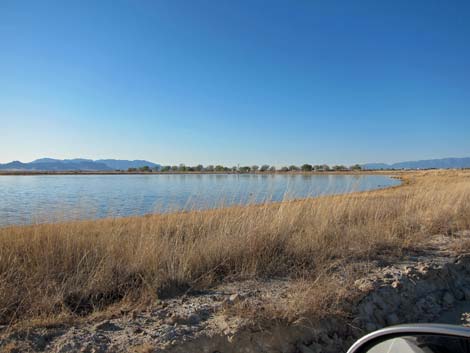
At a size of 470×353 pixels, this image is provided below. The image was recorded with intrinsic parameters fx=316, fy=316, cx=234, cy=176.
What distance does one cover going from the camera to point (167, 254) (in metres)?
4.59

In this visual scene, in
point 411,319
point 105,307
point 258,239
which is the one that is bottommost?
point 411,319

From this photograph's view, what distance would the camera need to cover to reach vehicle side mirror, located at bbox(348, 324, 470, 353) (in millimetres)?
1332

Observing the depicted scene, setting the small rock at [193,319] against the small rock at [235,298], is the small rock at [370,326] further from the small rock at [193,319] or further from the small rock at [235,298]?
the small rock at [193,319]

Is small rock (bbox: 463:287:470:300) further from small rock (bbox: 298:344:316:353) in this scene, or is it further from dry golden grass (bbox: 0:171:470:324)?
small rock (bbox: 298:344:316:353)

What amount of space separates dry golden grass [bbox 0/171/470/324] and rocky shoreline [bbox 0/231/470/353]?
0.39 m

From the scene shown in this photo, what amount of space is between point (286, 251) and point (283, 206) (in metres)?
2.14

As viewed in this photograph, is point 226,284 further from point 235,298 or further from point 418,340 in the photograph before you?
point 418,340

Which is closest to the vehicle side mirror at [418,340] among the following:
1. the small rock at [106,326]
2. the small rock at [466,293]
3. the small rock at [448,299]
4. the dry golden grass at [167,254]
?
the small rock at [106,326]

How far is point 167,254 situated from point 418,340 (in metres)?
3.62

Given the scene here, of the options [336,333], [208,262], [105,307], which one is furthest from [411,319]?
A: [105,307]

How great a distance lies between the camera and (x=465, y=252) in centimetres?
Result: 569

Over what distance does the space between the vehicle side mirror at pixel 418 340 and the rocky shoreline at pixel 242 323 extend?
148cm

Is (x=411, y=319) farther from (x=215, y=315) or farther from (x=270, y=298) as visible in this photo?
(x=215, y=315)

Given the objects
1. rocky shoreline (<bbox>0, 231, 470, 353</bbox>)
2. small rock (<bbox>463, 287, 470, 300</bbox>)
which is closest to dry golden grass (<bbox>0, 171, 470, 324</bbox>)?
rocky shoreline (<bbox>0, 231, 470, 353</bbox>)
